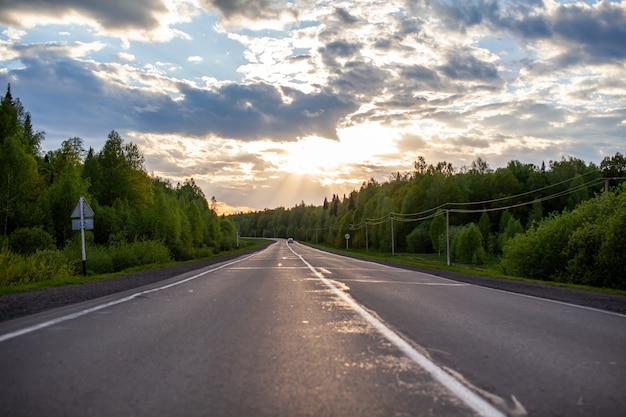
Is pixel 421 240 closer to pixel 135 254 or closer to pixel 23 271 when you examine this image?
pixel 135 254

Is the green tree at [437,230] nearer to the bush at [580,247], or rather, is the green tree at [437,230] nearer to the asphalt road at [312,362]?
the bush at [580,247]

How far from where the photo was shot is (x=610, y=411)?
3627 millimetres

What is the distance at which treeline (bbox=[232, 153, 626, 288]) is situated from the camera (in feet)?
75.5

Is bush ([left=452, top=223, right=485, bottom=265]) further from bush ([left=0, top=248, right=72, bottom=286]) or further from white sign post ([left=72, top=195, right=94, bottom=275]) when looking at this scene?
white sign post ([left=72, top=195, right=94, bottom=275])

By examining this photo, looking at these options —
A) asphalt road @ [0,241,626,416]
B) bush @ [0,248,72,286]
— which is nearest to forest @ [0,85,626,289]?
bush @ [0,248,72,286]

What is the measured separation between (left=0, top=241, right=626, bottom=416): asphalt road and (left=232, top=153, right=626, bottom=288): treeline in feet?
50.9

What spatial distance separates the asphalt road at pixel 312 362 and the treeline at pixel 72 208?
41.2ft

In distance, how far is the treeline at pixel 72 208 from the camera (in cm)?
2916

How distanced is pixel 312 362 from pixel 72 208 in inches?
1497

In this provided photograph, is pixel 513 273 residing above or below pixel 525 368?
below

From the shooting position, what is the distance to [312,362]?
508 cm

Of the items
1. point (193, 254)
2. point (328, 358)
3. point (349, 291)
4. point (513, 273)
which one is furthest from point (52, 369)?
point (193, 254)

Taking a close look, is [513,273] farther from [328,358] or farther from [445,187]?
[445,187]

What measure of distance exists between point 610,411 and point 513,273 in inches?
1009
